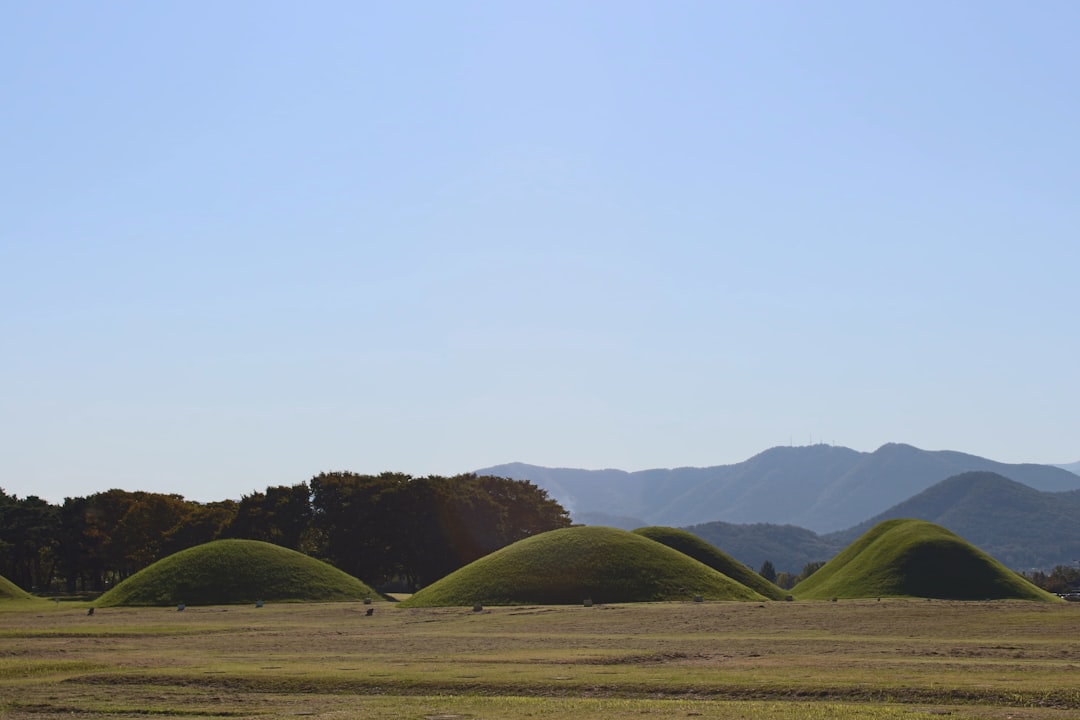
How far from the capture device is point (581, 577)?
3295 inches

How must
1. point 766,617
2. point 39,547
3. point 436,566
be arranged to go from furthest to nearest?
point 39,547, point 436,566, point 766,617

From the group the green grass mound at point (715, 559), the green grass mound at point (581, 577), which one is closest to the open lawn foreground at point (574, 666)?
the green grass mound at point (581, 577)

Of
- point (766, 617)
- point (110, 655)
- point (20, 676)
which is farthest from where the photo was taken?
point (766, 617)

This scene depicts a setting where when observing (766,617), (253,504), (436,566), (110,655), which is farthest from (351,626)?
(253,504)

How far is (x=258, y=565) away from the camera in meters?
95.0

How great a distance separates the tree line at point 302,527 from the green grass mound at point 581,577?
27882 millimetres

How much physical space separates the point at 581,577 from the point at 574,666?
46460 millimetres

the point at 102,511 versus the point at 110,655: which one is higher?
the point at 102,511

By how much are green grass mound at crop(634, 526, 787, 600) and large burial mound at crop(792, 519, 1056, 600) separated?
11.3 ft

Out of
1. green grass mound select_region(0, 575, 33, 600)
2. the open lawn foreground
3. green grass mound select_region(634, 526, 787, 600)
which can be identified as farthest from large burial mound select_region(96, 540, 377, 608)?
green grass mound select_region(634, 526, 787, 600)

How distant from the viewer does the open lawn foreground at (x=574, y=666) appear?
2827 centimetres

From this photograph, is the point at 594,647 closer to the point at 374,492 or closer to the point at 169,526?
the point at 374,492

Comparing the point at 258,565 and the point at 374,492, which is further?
the point at 374,492

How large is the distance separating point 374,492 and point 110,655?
79168 mm
